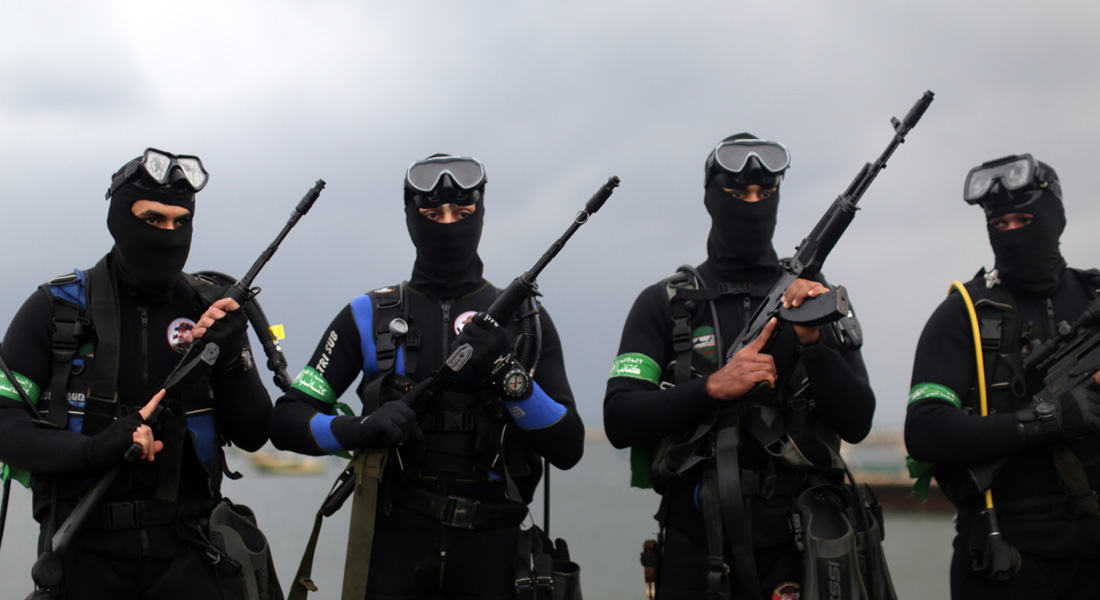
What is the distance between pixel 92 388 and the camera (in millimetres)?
4102

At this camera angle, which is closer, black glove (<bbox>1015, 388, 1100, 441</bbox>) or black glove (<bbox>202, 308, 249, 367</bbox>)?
black glove (<bbox>1015, 388, 1100, 441</bbox>)

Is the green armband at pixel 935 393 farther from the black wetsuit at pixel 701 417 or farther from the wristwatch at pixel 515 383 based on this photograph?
the wristwatch at pixel 515 383

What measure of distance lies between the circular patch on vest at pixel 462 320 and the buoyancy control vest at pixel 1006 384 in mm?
2606

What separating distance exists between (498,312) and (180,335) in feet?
5.42

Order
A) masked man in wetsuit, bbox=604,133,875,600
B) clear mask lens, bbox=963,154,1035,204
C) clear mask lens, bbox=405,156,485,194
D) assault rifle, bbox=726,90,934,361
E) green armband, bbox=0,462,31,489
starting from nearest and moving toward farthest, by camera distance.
→ masked man in wetsuit, bbox=604,133,875,600 < green armband, bbox=0,462,31,489 < assault rifle, bbox=726,90,934,361 < clear mask lens, bbox=963,154,1035,204 < clear mask lens, bbox=405,156,485,194

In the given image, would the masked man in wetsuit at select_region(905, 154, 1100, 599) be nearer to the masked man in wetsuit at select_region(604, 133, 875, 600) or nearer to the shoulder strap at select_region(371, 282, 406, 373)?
the masked man in wetsuit at select_region(604, 133, 875, 600)

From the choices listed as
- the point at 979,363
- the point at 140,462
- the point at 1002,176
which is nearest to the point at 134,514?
the point at 140,462

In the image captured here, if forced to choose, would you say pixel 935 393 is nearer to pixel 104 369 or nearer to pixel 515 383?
pixel 515 383

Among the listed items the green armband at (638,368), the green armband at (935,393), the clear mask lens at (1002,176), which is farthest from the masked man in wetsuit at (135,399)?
the clear mask lens at (1002,176)

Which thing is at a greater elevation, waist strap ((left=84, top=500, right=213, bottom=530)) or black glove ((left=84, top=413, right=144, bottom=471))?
black glove ((left=84, top=413, right=144, bottom=471))

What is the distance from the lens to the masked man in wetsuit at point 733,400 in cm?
402

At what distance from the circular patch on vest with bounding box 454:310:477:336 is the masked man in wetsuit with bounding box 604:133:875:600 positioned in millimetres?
827

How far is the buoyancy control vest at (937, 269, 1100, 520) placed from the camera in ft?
13.6

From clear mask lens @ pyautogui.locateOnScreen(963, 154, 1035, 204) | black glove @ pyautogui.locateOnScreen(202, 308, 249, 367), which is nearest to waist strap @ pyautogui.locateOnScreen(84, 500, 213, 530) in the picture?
black glove @ pyautogui.locateOnScreen(202, 308, 249, 367)
